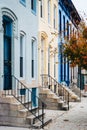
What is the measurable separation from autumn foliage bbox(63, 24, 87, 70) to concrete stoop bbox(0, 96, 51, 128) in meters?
3.76

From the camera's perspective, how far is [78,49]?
16.8m

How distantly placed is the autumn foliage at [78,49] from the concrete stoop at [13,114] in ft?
12.4

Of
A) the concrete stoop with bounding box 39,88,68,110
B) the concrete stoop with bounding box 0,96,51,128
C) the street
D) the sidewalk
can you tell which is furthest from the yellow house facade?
the concrete stoop with bounding box 0,96,51,128

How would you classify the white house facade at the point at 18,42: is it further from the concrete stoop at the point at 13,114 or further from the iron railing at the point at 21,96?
the concrete stoop at the point at 13,114

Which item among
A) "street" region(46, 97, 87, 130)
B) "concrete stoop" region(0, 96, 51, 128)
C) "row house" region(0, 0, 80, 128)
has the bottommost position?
"street" region(46, 97, 87, 130)

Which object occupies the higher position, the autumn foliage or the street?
the autumn foliage

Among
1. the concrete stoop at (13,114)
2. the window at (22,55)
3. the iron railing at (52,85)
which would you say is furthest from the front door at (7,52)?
the iron railing at (52,85)

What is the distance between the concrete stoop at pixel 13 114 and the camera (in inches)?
564

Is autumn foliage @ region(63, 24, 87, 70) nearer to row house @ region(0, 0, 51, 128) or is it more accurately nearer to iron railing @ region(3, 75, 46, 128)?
row house @ region(0, 0, 51, 128)

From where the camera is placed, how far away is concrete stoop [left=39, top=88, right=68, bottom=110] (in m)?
21.9

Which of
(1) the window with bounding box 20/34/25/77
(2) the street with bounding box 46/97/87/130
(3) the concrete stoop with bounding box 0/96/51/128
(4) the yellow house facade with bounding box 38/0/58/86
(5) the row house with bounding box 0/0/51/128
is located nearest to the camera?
(3) the concrete stoop with bounding box 0/96/51/128

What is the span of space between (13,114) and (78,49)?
432cm

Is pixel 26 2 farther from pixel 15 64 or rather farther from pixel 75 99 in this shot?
pixel 75 99

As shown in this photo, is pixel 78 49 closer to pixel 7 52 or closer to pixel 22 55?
pixel 22 55
